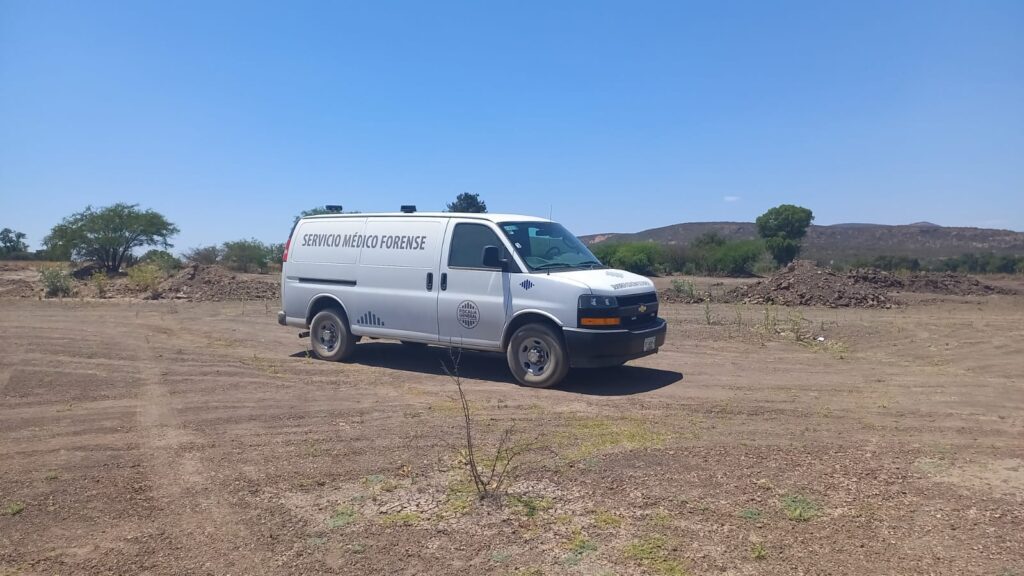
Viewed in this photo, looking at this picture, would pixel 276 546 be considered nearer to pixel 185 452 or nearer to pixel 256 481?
pixel 256 481

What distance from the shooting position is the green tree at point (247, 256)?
148 feet

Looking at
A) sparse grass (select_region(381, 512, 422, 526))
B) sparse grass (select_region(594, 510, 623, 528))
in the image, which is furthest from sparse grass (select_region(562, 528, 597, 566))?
sparse grass (select_region(381, 512, 422, 526))

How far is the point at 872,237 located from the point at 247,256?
263ft

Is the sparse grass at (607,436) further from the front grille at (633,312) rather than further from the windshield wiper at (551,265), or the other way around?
the windshield wiper at (551,265)

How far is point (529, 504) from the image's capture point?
4.79m

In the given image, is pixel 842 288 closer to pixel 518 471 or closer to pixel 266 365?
pixel 266 365

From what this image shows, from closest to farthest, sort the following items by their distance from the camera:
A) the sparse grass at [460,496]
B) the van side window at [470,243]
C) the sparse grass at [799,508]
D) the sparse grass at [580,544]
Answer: the sparse grass at [580,544] < the sparse grass at [799,508] < the sparse grass at [460,496] < the van side window at [470,243]

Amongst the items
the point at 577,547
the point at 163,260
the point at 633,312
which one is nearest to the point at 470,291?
the point at 633,312

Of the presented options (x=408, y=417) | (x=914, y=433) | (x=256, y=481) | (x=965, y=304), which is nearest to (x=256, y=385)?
(x=408, y=417)

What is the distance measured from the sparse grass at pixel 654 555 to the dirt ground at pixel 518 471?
1cm

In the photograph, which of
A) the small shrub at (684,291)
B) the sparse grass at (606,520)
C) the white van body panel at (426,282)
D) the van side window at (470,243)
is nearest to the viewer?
the sparse grass at (606,520)

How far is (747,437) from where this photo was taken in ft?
21.2

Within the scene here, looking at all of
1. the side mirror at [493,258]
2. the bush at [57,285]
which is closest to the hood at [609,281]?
the side mirror at [493,258]

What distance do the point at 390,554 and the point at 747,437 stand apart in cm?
362
